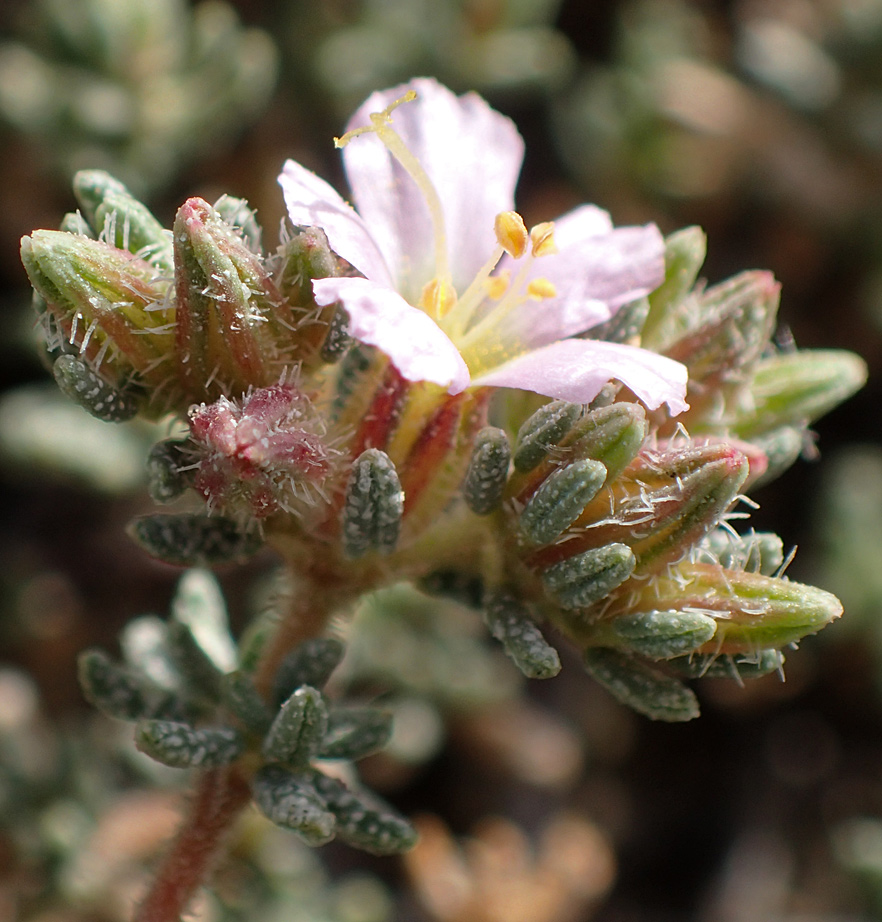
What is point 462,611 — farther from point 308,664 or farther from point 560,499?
point 560,499

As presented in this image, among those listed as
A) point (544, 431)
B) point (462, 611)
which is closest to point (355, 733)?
point (544, 431)

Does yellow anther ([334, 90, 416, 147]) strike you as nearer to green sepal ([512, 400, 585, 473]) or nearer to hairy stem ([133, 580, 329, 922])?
green sepal ([512, 400, 585, 473])

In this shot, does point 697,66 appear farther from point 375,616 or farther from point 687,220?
point 375,616

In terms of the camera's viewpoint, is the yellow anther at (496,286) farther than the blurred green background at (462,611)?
No

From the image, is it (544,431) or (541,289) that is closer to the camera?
(544,431)

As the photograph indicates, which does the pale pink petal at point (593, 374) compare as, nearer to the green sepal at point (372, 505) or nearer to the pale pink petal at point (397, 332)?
the pale pink petal at point (397, 332)

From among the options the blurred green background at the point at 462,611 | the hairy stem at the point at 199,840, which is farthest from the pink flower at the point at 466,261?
the blurred green background at the point at 462,611
